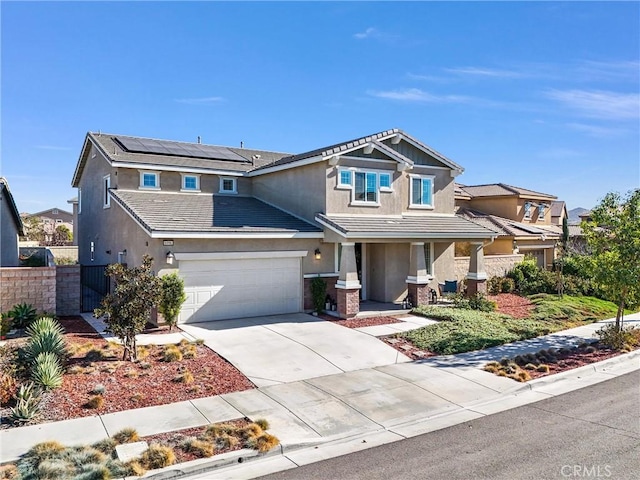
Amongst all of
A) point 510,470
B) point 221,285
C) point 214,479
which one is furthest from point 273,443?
point 221,285

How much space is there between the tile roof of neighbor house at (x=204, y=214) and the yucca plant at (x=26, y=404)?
6653 millimetres

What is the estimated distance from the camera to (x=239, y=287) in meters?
16.7

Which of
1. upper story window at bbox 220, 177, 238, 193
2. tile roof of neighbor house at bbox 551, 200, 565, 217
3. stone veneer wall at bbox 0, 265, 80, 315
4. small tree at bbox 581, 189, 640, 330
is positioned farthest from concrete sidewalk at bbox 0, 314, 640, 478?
tile roof of neighbor house at bbox 551, 200, 565, 217

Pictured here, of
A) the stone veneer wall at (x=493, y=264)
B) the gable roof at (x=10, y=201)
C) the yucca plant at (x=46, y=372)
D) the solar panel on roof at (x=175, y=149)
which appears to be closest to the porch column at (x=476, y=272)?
the stone veneer wall at (x=493, y=264)

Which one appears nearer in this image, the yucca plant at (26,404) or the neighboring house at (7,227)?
the yucca plant at (26,404)

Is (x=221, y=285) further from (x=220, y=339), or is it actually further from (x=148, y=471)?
(x=148, y=471)

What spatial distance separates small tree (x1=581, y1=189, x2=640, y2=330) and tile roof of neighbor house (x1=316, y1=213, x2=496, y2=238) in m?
5.74

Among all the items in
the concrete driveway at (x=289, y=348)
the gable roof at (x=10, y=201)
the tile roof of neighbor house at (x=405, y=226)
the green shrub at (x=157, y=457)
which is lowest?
the green shrub at (x=157, y=457)

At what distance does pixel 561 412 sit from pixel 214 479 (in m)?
6.57

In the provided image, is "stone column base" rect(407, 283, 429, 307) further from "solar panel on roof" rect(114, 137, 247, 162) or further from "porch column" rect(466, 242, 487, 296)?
"solar panel on roof" rect(114, 137, 247, 162)

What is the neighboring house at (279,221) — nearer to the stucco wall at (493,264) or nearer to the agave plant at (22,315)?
the stucco wall at (493,264)

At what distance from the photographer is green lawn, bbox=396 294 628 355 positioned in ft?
46.0

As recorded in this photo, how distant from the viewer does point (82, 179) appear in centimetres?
2628

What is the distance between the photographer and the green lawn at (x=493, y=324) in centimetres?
1401
